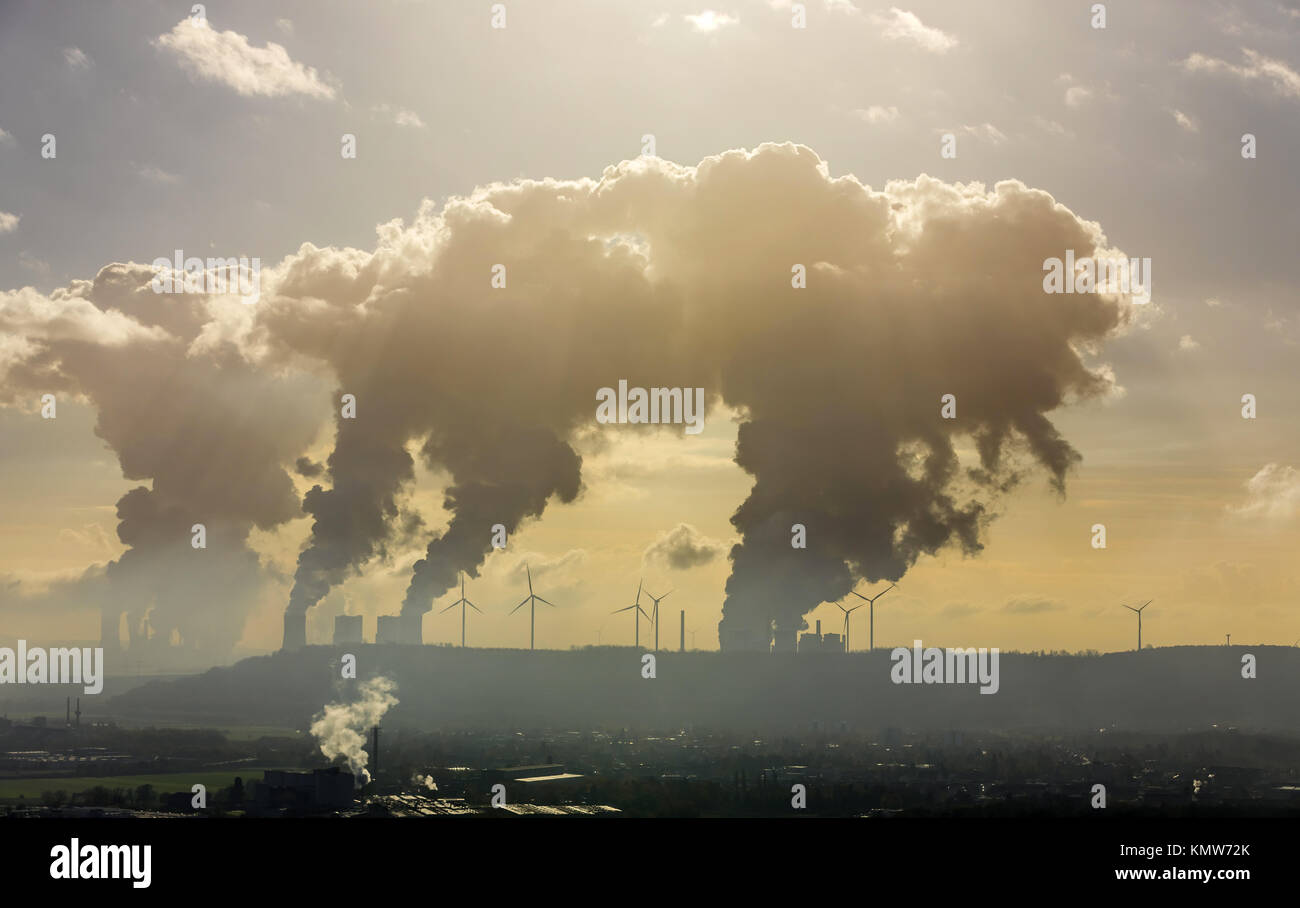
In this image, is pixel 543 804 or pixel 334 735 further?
pixel 334 735
